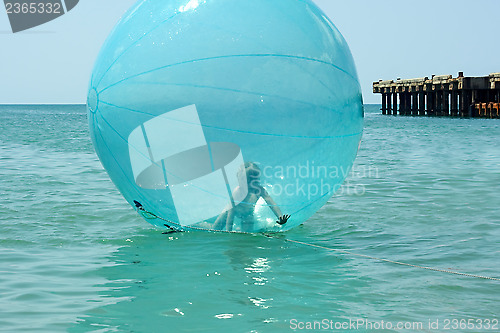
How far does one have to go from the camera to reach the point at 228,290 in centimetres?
608

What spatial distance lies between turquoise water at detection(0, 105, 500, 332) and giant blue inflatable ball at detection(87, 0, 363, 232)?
0.71 meters

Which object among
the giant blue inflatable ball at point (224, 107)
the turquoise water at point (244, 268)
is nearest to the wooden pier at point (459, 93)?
the turquoise water at point (244, 268)

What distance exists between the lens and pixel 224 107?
264 inches

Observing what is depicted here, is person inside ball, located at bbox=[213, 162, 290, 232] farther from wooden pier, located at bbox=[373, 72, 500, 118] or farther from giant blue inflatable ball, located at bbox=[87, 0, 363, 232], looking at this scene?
wooden pier, located at bbox=[373, 72, 500, 118]

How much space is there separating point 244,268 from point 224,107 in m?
1.57


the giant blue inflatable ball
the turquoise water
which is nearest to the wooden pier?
the turquoise water

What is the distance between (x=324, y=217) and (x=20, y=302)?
4885mm

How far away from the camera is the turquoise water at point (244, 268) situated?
5.41 meters

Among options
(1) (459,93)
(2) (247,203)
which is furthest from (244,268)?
(1) (459,93)

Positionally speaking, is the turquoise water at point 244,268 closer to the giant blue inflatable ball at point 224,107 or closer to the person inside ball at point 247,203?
the person inside ball at point 247,203

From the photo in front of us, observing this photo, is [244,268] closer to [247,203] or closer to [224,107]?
[247,203]

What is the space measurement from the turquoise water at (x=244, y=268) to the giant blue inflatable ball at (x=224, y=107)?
712mm

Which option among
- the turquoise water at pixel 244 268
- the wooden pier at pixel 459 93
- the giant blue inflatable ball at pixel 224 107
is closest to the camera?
the turquoise water at pixel 244 268

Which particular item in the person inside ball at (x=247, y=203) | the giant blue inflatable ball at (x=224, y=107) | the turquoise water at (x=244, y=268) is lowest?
the turquoise water at (x=244, y=268)
